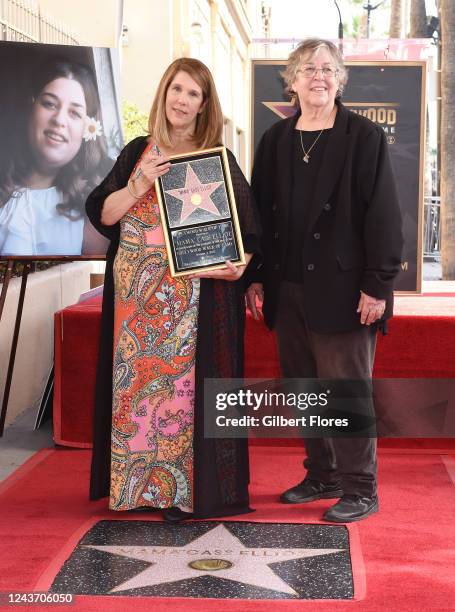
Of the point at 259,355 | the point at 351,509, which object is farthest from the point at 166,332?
the point at 259,355

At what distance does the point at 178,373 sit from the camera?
3.63 metres

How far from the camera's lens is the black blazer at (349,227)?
349 centimetres

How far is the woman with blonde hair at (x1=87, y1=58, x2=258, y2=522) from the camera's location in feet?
11.7

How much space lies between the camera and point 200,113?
359 cm

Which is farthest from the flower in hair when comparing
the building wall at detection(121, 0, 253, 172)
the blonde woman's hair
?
the building wall at detection(121, 0, 253, 172)

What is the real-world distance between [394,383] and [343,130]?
164cm

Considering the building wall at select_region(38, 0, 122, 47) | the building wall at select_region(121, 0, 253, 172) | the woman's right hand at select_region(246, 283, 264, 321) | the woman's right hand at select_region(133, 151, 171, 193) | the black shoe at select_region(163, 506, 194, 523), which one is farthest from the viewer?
the building wall at select_region(121, 0, 253, 172)

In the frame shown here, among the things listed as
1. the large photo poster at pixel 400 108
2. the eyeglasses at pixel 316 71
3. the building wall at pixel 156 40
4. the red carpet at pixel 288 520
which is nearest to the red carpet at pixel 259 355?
the red carpet at pixel 288 520

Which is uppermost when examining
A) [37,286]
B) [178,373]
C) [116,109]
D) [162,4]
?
[162,4]

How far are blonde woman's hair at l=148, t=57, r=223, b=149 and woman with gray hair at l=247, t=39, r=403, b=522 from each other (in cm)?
28

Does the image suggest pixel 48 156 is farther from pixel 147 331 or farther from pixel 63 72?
pixel 147 331

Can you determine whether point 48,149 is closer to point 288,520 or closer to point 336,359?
point 336,359

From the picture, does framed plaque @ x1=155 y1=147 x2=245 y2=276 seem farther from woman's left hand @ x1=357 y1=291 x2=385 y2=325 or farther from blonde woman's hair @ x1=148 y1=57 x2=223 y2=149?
woman's left hand @ x1=357 y1=291 x2=385 y2=325

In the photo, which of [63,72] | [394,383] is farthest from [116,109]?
[394,383]
